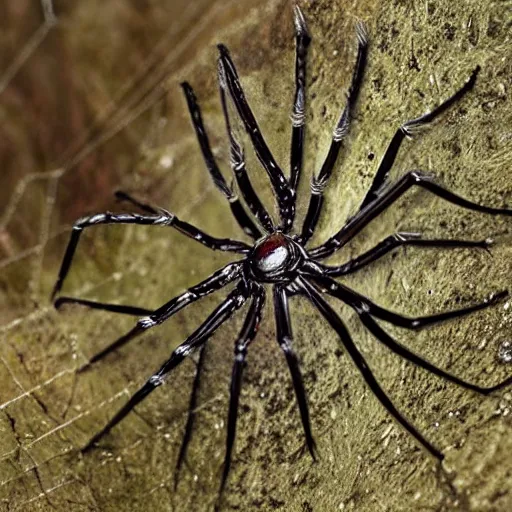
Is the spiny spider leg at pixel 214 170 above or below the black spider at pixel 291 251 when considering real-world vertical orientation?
above

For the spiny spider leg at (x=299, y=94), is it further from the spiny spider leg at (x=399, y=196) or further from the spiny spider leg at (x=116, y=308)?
the spiny spider leg at (x=116, y=308)

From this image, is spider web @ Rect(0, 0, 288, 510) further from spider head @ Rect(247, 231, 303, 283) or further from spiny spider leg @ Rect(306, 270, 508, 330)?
spiny spider leg @ Rect(306, 270, 508, 330)

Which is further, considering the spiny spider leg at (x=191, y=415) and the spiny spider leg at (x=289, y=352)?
the spiny spider leg at (x=191, y=415)

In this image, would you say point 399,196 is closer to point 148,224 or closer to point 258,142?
point 258,142

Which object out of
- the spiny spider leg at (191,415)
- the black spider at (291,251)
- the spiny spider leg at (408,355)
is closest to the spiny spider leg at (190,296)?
the black spider at (291,251)

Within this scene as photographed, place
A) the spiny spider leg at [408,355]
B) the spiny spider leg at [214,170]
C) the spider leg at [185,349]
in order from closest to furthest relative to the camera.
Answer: the spiny spider leg at [408,355] < the spider leg at [185,349] < the spiny spider leg at [214,170]

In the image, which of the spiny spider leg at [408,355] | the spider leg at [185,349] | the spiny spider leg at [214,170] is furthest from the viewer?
the spiny spider leg at [214,170]

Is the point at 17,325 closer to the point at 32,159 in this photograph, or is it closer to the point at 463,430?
the point at 32,159

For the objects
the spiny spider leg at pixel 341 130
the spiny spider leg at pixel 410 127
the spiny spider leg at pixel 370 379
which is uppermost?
the spiny spider leg at pixel 341 130
